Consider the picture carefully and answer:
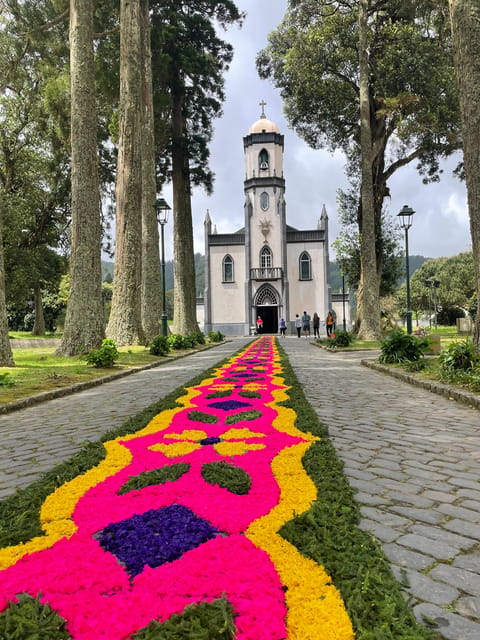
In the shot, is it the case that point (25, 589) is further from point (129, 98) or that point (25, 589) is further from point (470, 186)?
point (129, 98)

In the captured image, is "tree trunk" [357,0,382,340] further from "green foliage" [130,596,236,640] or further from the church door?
the church door

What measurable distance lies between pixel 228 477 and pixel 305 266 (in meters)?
40.1

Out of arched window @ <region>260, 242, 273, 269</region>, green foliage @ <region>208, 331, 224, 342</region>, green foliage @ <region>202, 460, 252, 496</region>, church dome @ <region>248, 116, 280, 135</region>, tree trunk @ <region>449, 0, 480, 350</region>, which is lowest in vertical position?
green foliage @ <region>208, 331, 224, 342</region>

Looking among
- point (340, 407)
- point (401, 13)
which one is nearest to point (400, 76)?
point (401, 13)

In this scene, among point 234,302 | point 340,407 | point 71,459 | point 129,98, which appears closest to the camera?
point 71,459

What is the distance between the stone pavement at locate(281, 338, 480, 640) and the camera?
175cm

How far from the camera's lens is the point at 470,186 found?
745 centimetres

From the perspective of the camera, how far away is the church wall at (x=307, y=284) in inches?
1634

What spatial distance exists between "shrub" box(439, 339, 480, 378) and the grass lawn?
6.32 meters

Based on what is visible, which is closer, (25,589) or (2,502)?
(25,589)

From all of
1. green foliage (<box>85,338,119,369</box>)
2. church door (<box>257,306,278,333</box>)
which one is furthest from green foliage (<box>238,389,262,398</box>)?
church door (<box>257,306,278,333</box>)

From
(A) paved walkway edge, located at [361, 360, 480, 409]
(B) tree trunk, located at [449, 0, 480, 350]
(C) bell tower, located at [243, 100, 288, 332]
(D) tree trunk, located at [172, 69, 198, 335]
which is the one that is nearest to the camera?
(A) paved walkway edge, located at [361, 360, 480, 409]

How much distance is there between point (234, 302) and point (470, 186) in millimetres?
34516

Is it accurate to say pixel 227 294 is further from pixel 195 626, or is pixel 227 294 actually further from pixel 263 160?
pixel 195 626
